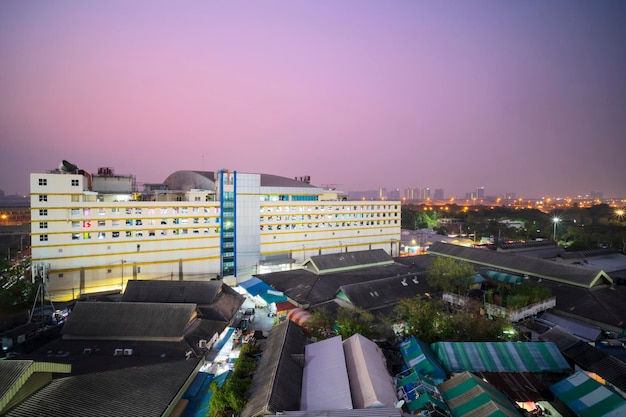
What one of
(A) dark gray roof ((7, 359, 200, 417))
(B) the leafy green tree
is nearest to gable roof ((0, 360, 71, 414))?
(A) dark gray roof ((7, 359, 200, 417))

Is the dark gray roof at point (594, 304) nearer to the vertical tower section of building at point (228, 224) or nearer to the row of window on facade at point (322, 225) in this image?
the row of window on facade at point (322, 225)

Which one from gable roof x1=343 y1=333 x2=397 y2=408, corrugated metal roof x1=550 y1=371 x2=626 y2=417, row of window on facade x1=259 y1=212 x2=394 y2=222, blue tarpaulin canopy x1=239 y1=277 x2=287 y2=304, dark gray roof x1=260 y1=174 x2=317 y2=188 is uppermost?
dark gray roof x1=260 y1=174 x2=317 y2=188

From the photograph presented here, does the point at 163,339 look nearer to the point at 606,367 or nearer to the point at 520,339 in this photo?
the point at 520,339

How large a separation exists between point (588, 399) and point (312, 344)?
1129 cm

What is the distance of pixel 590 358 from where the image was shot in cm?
1462

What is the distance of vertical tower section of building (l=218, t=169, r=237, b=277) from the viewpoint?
36.5m

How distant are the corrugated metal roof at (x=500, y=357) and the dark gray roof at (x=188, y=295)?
13.6 metres

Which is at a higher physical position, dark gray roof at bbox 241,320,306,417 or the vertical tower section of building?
the vertical tower section of building

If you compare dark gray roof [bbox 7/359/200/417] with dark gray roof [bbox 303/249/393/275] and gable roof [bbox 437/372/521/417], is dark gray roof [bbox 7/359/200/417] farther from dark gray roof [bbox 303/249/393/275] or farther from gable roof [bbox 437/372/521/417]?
dark gray roof [bbox 303/249/393/275]

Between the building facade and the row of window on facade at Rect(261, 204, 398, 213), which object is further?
the row of window on facade at Rect(261, 204, 398, 213)

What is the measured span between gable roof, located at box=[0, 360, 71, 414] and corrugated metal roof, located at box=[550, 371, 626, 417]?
19.1m

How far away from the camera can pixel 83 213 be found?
29688 millimetres

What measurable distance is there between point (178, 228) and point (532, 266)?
35.1 m

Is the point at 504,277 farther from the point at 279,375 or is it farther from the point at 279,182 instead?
the point at 279,182
